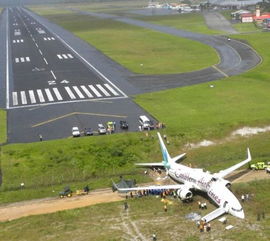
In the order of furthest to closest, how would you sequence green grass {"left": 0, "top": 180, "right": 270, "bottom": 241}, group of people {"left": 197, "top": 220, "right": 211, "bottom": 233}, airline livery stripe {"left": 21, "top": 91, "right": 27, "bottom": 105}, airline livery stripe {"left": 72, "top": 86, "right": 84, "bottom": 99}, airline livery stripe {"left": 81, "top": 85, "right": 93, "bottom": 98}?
airline livery stripe {"left": 81, "top": 85, "right": 93, "bottom": 98}, airline livery stripe {"left": 72, "top": 86, "right": 84, "bottom": 99}, airline livery stripe {"left": 21, "top": 91, "right": 27, "bottom": 105}, group of people {"left": 197, "top": 220, "right": 211, "bottom": 233}, green grass {"left": 0, "top": 180, "right": 270, "bottom": 241}

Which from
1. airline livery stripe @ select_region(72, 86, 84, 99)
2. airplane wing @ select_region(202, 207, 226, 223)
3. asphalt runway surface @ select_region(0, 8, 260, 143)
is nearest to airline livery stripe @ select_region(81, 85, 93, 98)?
asphalt runway surface @ select_region(0, 8, 260, 143)

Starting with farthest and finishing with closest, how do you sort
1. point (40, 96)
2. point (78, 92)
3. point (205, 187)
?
point (78, 92)
point (40, 96)
point (205, 187)

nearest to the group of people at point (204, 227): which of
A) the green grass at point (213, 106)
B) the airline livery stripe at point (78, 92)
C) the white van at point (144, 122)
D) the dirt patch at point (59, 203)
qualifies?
the dirt patch at point (59, 203)

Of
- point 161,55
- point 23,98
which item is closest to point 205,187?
point 23,98

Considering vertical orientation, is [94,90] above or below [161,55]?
below

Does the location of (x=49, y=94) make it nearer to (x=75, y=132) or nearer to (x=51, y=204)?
(x=75, y=132)

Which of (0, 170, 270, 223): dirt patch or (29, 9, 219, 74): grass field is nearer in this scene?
(0, 170, 270, 223): dirt patch

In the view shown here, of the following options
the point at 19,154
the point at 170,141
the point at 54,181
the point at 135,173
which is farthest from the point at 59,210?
the point at 170,141

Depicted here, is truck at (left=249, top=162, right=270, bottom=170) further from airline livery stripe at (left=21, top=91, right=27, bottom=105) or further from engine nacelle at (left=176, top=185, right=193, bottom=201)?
airline livery stripe at (left=21, top=91, right=27, bottom=105)
